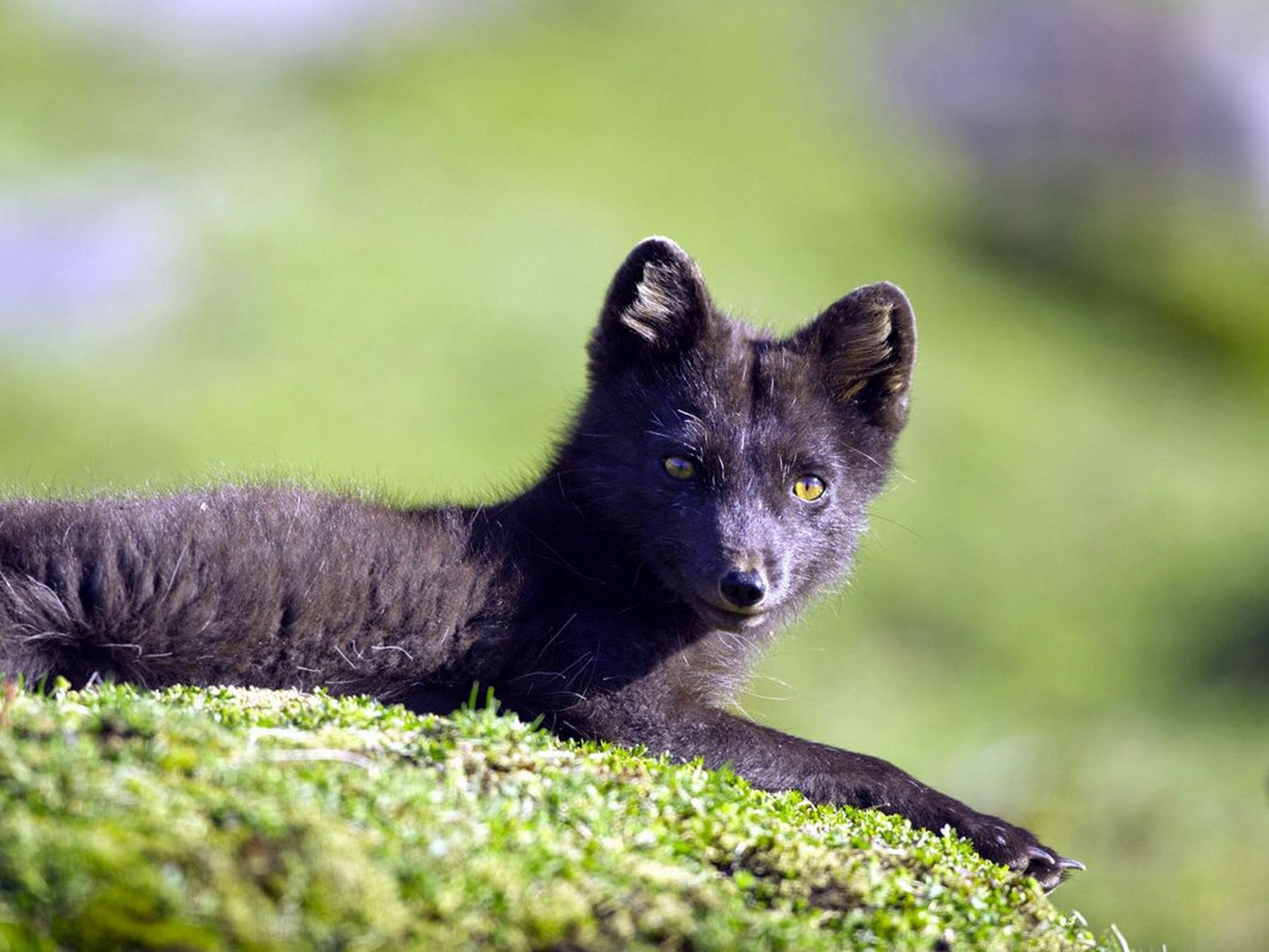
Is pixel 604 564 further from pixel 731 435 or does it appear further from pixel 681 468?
pixel 731 435

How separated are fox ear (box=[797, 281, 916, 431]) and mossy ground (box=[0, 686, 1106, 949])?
8.81 ft

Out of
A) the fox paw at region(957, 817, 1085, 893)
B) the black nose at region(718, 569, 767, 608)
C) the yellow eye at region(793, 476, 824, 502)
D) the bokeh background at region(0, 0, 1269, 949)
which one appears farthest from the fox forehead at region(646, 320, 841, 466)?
the fox paw at region(957, 817, 1085, 893)

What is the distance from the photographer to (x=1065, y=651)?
64.0ft

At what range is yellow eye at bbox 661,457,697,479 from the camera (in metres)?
6.94

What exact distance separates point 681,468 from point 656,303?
0.93 m

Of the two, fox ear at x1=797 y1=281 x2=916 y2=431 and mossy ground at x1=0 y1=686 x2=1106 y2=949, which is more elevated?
fox ear at x1=797 y1=281 x2=916 y2=431

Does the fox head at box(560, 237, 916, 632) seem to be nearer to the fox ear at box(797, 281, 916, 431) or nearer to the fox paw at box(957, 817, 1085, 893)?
the fox ear at box(797, 281, 916, 431)

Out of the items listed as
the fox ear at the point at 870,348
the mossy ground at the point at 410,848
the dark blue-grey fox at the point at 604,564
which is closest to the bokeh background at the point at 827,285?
the dark blue-grey fox at the point at 604,564

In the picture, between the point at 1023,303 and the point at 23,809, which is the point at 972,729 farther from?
the point at 23,809

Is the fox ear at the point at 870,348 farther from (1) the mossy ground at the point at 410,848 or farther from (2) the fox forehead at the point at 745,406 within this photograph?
(1) the mossy ground at the point at 410,848

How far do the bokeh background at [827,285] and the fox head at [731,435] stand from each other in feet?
2.93

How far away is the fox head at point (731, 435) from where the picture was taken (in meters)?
6.77

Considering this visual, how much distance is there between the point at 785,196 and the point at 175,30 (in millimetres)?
13151

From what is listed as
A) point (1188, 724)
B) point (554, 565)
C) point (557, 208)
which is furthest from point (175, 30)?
point (554, 565)
